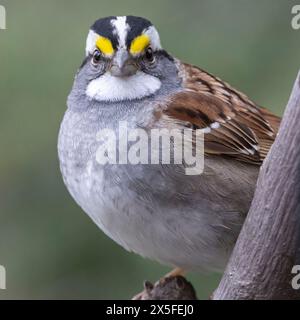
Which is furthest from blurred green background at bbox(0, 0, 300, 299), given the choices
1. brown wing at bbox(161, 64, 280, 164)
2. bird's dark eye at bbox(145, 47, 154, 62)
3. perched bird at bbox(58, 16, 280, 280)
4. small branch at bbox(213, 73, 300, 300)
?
small branch at bbox(213, 73, 300, 300)

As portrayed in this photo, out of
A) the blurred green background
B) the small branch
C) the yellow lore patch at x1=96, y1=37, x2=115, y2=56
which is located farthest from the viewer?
the blurred green background

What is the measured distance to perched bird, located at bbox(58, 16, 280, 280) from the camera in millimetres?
3543

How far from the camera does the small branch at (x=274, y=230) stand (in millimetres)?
3014

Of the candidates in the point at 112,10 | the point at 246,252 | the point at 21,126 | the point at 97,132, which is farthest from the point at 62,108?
the point at 246,252

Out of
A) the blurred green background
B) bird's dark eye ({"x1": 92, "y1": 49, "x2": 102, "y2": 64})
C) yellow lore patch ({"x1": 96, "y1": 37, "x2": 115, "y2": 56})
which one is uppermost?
yellow lore patch ({"x1": 96, "y1": 37, "x2": 115, "y2": 56})

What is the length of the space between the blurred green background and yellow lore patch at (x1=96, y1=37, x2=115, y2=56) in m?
0.80

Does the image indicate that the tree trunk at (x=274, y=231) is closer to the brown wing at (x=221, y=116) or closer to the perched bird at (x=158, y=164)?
the perched bird at (x=158, y=164)

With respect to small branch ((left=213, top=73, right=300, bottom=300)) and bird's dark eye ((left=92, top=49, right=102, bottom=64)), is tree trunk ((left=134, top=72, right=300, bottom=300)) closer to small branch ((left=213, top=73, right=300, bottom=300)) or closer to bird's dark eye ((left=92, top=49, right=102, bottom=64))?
small branch ((left=213, top=73, right=300, bottom=300))

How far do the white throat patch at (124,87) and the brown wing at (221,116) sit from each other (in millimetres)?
94

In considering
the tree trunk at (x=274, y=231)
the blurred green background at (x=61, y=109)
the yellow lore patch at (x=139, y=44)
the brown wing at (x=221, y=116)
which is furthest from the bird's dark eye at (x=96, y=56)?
the tree trunk at (x=274, y=231)

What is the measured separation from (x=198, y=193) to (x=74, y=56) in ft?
4.08

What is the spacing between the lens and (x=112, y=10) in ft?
15.7

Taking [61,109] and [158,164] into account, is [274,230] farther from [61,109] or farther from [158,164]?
[61,109]
